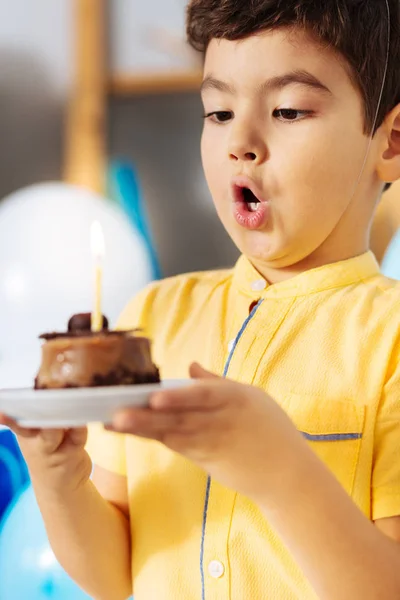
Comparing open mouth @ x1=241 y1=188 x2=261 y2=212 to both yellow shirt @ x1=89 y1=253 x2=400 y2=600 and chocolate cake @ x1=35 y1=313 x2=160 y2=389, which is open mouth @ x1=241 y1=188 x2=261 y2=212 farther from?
chocolate cake @ x1=35 y1=313 x2=160 y2=389

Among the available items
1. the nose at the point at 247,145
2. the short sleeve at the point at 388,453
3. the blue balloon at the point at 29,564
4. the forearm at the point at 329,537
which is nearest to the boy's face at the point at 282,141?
the nose at the point at 247,145

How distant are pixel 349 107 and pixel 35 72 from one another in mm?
2453

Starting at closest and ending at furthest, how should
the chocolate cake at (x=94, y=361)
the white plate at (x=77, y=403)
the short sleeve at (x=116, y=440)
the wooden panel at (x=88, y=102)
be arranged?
the white plate at (x=77, y=403) < the chocolate cake at (x=94, y=361) < the short sleeve at (x=116, y=440) < the wooden panel at (x=88, y=102)

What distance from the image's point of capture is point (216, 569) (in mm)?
942

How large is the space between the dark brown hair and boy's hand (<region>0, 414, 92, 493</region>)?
47 centimetres

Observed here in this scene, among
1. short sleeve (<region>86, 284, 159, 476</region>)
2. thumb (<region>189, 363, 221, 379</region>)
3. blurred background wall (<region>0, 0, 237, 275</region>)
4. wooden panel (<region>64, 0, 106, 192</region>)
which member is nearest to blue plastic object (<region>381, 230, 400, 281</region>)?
short sleeve (<region>86, 284, 159, 476</region>)

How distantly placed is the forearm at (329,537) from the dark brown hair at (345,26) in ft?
1.38

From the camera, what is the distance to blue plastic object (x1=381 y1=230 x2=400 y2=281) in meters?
1.31

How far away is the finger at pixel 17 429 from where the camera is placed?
2.39ft

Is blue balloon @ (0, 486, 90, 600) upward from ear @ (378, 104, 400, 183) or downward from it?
downward

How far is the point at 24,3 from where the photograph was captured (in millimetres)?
3201

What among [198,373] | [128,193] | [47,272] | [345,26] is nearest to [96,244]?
[198,373]

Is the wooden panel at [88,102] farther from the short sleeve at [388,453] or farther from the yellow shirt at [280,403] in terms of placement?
the short sleeve at [388,453]

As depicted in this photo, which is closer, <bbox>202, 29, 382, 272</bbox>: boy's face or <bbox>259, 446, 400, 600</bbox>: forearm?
<bbox>259, 446, 400, 600</bbox>: forearm
